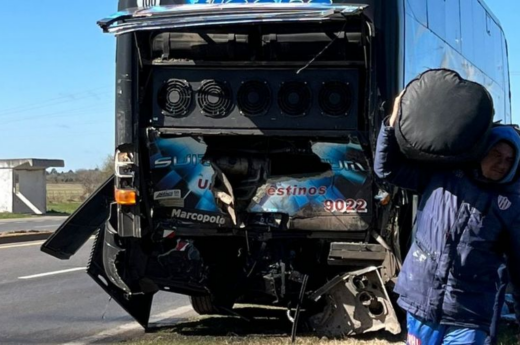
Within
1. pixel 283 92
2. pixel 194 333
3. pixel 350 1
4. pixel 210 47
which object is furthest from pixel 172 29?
pixel 194 333

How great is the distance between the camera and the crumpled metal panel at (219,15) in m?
6.40

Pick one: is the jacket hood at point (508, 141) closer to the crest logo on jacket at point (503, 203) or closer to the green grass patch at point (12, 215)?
the crest logo on jacket at point (503, 203)

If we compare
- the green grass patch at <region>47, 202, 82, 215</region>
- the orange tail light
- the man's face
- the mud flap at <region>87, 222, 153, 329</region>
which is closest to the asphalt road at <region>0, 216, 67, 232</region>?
the green grass patch at <region>47, 202, 82, 215</region>

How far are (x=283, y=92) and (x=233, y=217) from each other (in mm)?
1305

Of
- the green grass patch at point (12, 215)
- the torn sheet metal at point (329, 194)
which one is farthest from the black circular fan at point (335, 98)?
the green grass patch at point (12, 215)

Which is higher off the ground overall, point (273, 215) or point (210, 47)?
point (210, 47)

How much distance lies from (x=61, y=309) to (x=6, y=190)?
2754 centimetres

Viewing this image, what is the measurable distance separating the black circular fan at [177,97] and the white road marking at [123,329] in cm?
260

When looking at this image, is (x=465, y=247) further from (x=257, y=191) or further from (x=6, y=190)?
(x=6, y=190)

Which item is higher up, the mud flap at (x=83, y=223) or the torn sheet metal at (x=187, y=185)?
the torn sheet metal at (x=187, y=185)

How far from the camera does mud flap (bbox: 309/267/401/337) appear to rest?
7469 millimetres

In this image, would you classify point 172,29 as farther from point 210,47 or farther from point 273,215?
point 273,215

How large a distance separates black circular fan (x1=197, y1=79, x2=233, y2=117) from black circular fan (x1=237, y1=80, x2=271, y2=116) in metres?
0.12

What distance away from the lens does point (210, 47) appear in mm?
7227
